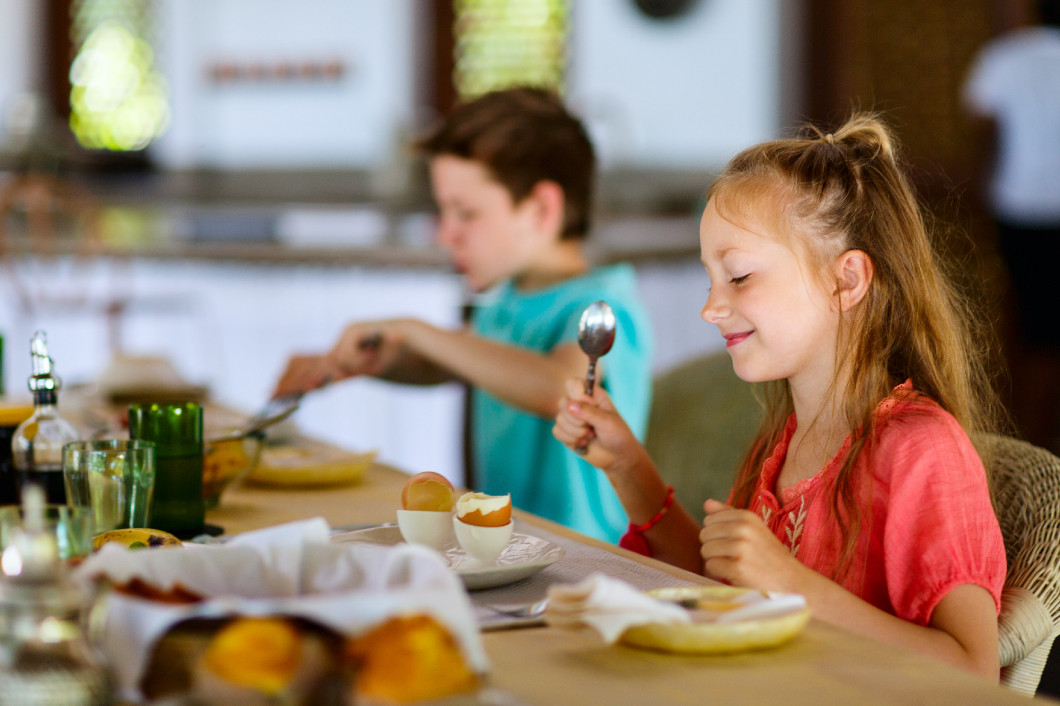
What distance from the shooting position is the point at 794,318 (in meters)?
0.93

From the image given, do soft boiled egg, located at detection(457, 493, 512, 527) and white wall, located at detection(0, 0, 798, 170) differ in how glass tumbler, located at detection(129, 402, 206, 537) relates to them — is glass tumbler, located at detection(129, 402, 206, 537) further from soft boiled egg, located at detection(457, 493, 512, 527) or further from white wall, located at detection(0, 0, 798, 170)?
white wall, located at detection(0, 0, 798, 170)

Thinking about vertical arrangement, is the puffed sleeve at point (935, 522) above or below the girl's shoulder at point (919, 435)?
below

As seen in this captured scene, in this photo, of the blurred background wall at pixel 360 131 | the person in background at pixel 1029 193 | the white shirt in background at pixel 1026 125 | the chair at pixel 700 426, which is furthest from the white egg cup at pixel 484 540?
the white shirt in background at pixel 1026 125

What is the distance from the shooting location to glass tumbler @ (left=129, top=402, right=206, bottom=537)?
0.98m

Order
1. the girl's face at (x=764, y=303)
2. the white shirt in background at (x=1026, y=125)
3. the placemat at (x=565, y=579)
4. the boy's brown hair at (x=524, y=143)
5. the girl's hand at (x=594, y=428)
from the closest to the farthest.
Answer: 1. the placemat at (x=565, y=579)
2. the girl's face at (x=764, y=303)
3. the girl's hand at (x=594, y=428)
4. the boy's brown hair at (x=524, y=143)
5. the white shirt in background at (x=1026, y=125)

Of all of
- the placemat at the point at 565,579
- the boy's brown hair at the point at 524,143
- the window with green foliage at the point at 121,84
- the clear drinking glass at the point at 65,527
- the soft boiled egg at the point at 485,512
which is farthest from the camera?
the window with green foliage at the point at 121,84

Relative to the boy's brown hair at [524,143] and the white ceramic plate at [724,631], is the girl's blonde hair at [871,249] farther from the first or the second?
the boy's brown hair at [524,143]

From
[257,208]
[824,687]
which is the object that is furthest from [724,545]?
[257,208]

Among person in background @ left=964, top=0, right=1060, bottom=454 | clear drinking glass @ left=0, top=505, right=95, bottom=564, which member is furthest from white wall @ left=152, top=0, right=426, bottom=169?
clear drinking glass @ left=0, top=505, right=95, bottom=564

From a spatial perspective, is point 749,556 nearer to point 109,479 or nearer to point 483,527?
point 483,527

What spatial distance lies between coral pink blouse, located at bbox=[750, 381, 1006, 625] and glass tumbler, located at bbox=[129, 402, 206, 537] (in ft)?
1.72

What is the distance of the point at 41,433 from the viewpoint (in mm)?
961

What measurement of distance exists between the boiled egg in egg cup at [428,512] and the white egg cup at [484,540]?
25 millimetres

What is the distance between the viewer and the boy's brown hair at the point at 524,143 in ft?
5.33
